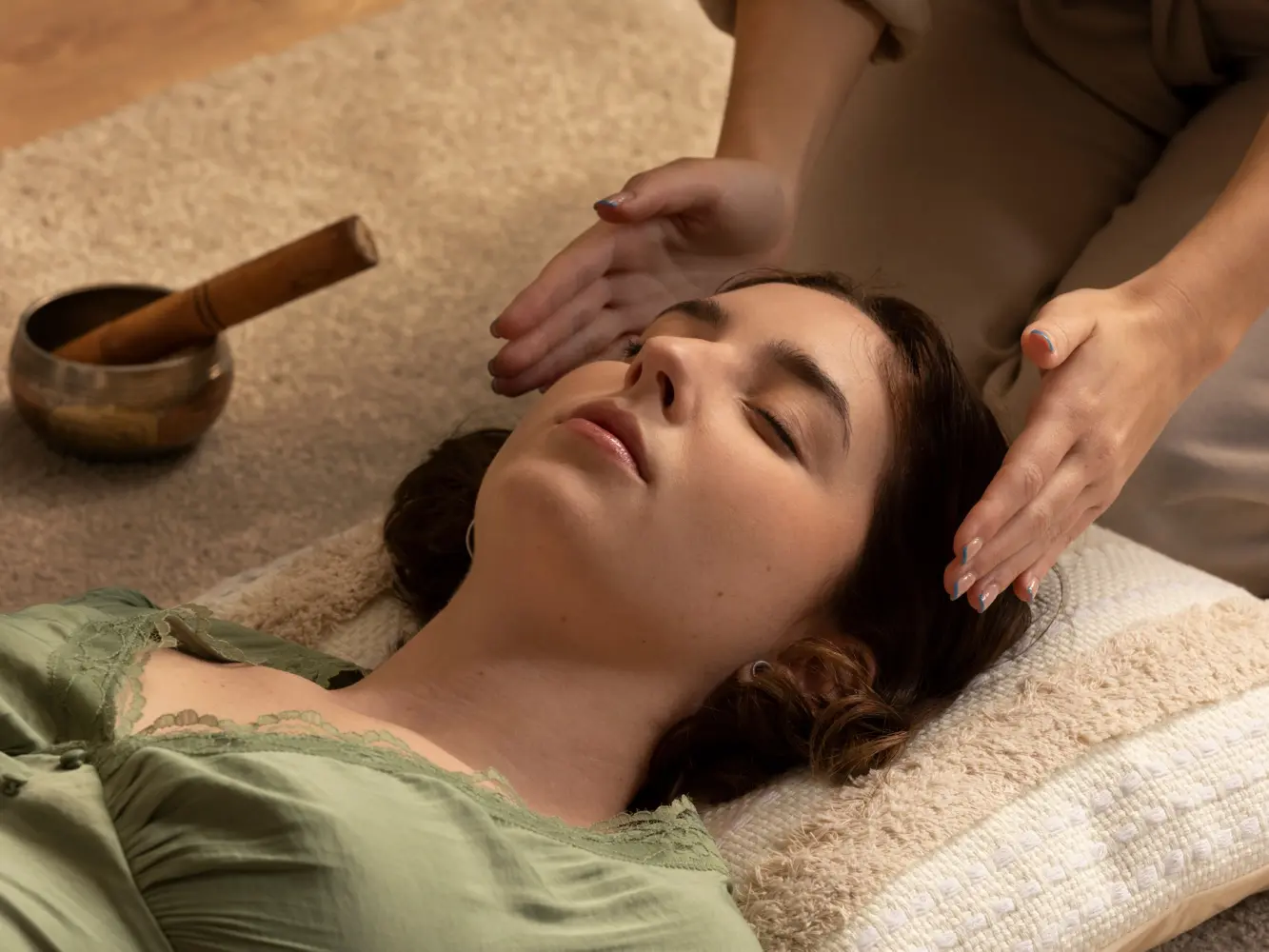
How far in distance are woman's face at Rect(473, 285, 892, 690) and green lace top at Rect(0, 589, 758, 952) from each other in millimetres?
149

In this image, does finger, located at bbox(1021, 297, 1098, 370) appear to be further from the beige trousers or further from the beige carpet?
the beige carpet

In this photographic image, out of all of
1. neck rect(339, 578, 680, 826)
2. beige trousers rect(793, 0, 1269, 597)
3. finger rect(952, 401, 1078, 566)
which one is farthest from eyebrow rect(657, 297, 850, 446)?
beige trousers rect(793, 0, 1269, 597)

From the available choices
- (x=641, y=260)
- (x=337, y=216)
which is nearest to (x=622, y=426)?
(x=641, y=260)

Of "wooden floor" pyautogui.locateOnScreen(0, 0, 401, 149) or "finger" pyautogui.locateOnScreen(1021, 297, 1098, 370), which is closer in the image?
"finger" pyautogui.locateOnScreen(1021, 297, 1098, 370)

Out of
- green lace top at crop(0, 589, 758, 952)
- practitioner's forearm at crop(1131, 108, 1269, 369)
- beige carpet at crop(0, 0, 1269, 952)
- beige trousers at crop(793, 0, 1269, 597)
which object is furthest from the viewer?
beige carpet at crop(0, 0, 1269, 952)

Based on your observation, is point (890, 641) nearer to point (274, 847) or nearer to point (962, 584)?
point (962, 584)

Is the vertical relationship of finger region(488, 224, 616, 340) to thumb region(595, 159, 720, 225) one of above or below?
below

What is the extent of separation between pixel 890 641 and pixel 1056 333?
0.27 meters

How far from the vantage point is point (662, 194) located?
4.37ft

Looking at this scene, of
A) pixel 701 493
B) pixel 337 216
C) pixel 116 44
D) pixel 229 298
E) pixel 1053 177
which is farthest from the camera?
pixel 116 44

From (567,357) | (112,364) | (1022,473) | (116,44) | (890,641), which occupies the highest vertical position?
(116,44)

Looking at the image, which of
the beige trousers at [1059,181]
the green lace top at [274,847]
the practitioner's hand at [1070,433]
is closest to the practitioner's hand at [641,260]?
the beige trousers at [1059,181]

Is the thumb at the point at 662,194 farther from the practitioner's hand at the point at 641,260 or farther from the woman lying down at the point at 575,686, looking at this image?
the woman lying down at the point at 575,686

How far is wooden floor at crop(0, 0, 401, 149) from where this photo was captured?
2066 millimetres
